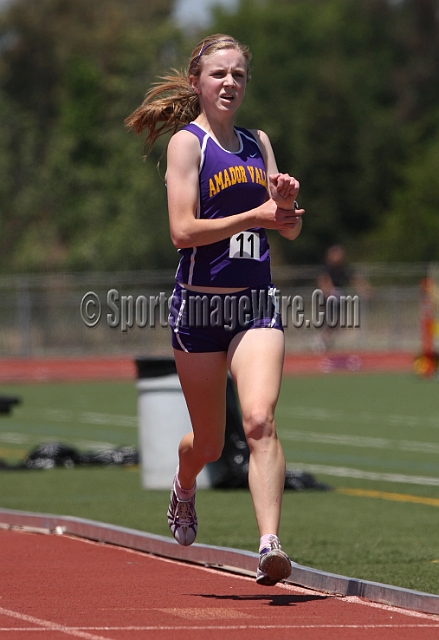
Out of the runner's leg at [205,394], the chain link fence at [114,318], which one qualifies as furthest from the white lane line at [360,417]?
the chain link fence at [114,318]

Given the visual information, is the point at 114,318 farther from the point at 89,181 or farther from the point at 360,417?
the point at 89,181

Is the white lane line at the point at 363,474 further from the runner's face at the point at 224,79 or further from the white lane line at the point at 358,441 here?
the runner's face at the point at 224,79

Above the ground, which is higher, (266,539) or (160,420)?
(160,420)

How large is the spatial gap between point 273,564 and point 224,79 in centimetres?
238

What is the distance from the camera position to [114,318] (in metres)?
34.0

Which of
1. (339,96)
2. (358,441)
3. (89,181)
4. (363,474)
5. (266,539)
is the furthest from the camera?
(339,96)

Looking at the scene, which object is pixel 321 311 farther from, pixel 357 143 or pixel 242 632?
pixel 357 143

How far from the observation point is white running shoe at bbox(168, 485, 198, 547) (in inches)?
267

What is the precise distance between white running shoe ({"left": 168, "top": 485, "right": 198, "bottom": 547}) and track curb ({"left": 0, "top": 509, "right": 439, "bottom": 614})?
28 centimetres

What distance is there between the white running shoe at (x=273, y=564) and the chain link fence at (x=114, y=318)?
1080 inches

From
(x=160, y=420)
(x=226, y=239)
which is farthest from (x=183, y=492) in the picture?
(x=160, y=420)

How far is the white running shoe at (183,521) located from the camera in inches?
267

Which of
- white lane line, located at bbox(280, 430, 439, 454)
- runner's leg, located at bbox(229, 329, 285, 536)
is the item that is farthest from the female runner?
white lane line, located at bbox(280, 430, 439, 454)

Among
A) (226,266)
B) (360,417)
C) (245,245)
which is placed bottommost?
(360,417)
